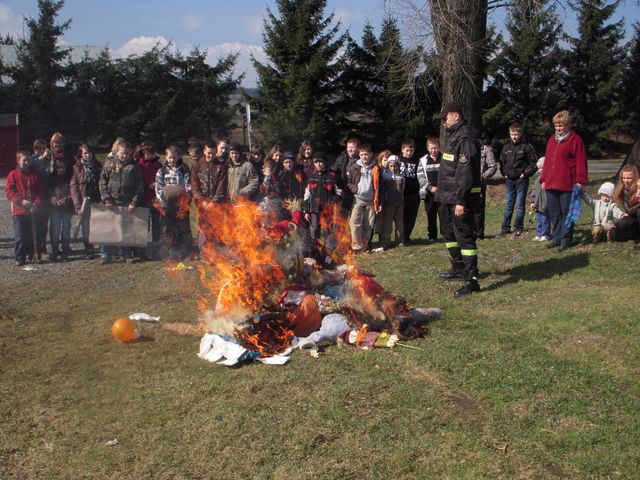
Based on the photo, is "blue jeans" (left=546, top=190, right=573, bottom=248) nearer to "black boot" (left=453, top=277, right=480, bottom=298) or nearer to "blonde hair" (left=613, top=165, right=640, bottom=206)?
"blonde hair" (left=613, top=165, right=640, bottom=206)

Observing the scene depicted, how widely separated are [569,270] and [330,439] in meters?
5.46

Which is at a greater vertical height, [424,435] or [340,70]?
[340,70]

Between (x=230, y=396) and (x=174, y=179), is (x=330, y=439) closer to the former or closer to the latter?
(x=230, y=396)

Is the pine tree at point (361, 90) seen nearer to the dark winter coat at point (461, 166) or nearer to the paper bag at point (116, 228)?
the paper bag at point (116, 228)

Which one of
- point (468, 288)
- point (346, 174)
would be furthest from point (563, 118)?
point (346, 174)

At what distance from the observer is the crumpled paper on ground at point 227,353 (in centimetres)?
607

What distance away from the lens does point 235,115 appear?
27.9 meters

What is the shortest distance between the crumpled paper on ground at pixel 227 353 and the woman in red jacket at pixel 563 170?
18.1 feet

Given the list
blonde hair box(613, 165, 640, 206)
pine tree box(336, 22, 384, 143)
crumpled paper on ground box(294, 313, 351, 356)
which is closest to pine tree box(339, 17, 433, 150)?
pine tree box(336, 22, 384, 143)

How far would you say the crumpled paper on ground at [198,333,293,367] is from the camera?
6066mm

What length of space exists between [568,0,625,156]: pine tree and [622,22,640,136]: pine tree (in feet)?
3.57

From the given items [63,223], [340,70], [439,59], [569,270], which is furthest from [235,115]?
[569,270]

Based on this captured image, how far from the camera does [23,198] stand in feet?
34.9

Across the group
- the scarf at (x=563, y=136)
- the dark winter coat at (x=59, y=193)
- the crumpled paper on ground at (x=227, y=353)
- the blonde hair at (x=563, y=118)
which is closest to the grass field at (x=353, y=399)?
the crumpled paper on ground at (x=227, y=353)
